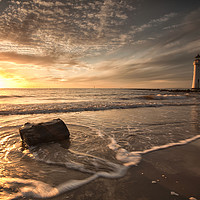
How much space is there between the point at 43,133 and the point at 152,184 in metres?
3.92

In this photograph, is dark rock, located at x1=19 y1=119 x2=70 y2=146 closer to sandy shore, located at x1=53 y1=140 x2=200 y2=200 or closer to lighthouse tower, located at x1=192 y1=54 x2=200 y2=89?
sandy shore, located at x1=53 y1=140 x2=200 y2=200

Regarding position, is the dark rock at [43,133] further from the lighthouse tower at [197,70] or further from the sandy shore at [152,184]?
the lighthouse tower at [197,70]

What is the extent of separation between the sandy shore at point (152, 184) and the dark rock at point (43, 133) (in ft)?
9.22

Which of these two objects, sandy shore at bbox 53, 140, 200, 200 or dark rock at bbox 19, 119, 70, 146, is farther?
dark rock at bbox 19, 119, 70, 146

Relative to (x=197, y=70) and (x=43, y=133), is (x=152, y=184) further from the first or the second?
(x=197, y=70)

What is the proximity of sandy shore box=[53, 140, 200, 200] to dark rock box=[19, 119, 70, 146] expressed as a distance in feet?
9.22

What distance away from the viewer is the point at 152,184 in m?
2.46

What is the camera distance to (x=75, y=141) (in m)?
4.79

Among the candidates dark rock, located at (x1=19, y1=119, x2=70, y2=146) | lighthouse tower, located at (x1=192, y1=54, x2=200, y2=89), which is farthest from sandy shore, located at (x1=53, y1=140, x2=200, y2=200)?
lighthouse tower, located at (x1=192, y1=54, x2=200, y2=89)

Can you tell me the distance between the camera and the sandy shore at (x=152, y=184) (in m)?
2.18

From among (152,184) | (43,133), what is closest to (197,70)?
(152,184)

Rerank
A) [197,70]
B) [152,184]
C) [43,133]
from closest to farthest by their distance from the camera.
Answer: [152,184] < [43,133] < [197,70]

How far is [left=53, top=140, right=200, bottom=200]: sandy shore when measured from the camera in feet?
7.14

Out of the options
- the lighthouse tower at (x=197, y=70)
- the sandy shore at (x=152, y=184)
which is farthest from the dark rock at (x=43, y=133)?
the lighthouse tower at (x=197, y=70)
